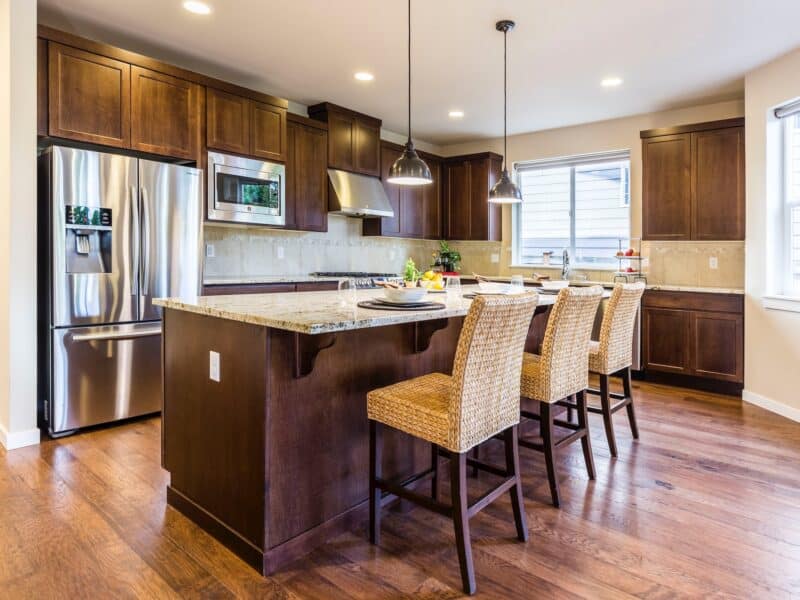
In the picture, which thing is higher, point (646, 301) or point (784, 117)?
point (784, 117)

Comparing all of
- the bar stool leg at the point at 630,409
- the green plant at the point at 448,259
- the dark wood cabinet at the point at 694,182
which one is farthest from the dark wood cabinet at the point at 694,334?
the green plant at the point at 448,259

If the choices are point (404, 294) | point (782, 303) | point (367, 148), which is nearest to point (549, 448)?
point (404, 294)

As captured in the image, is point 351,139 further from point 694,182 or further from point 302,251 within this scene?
point 694,182

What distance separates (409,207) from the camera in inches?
243

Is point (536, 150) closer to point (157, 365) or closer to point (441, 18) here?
point (441, 18)

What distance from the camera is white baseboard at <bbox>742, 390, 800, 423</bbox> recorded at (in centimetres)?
376

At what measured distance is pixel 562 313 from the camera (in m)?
2.35

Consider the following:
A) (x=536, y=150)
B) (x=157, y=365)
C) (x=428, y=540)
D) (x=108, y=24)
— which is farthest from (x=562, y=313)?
(x=536, y=150)

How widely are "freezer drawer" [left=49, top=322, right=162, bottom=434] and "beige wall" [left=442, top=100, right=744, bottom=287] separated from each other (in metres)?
4.34

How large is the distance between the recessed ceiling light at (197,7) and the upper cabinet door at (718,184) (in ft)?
13.4

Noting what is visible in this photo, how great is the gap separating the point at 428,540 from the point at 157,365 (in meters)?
2.35

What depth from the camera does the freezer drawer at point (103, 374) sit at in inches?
124

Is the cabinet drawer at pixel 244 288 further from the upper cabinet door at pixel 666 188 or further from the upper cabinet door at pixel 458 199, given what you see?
the upper cabinet door at pixel 666 188

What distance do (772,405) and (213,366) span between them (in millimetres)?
4106
